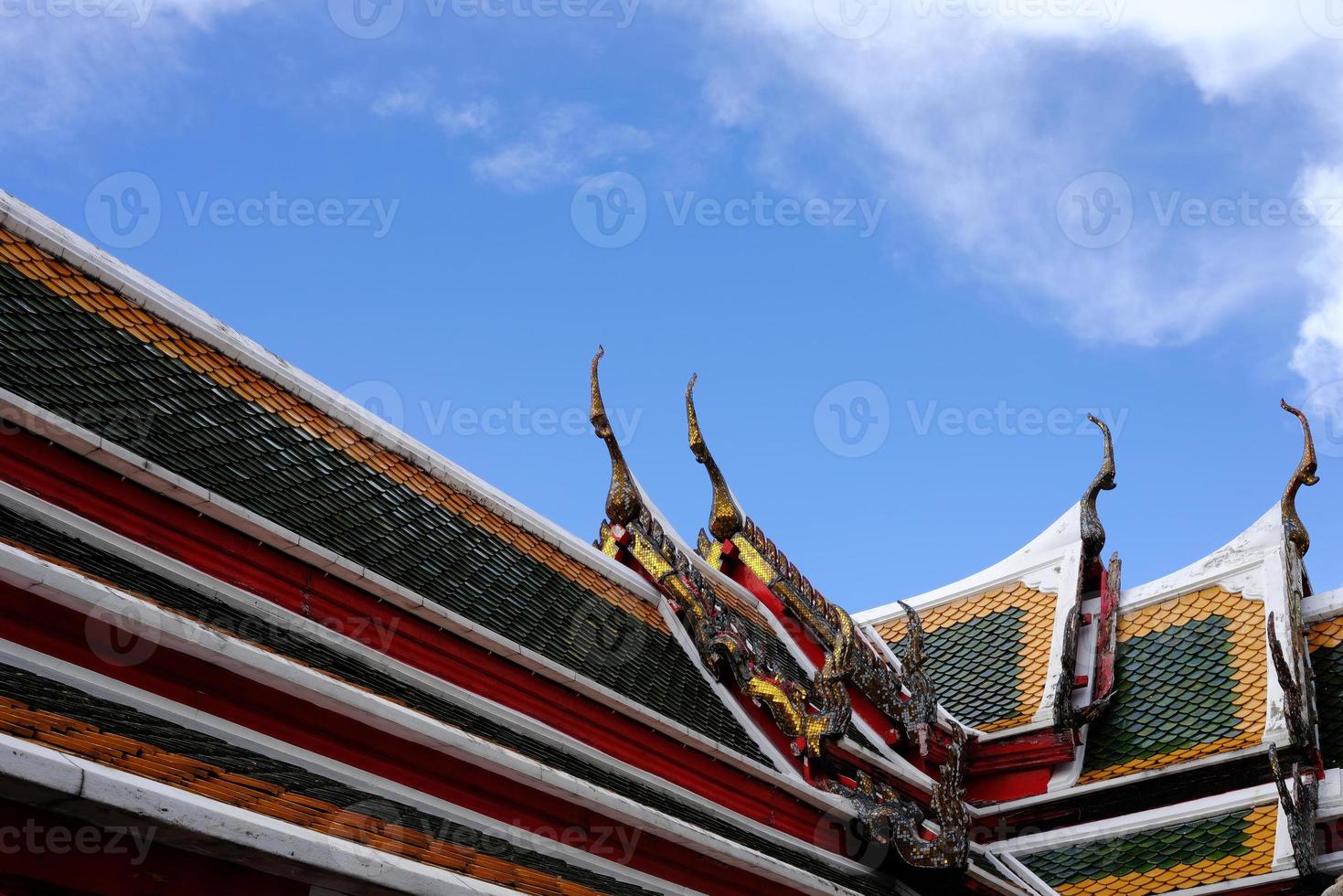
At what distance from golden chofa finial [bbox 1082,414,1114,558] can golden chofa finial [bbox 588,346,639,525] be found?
495 centimetres

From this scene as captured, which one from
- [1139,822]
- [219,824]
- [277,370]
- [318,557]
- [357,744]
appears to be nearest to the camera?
[219,824]

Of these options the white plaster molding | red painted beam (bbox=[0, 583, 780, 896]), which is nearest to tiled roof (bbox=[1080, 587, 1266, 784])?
the white plaster molding

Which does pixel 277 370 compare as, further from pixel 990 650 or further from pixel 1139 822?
pixel 990 650

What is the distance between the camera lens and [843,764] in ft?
35.8

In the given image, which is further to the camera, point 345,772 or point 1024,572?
point 1024,572

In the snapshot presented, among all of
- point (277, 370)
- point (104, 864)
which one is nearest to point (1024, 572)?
point (277, 370)

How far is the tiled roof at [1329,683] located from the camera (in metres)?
11.7

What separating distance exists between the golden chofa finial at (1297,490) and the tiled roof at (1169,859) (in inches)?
138

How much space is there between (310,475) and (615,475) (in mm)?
3776

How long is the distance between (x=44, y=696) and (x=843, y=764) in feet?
23.2

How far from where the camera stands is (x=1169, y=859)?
10930 mm

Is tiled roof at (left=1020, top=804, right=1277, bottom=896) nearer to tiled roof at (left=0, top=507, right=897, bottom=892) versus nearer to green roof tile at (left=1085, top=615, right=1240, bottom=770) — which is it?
green roof tile at (left=1085, top=615, right=1240, bottom=770)

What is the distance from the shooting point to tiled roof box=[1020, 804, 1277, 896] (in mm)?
10523

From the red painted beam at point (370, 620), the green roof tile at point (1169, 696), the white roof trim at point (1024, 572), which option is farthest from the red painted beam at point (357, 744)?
the white roof trim at point (1024, 572)
